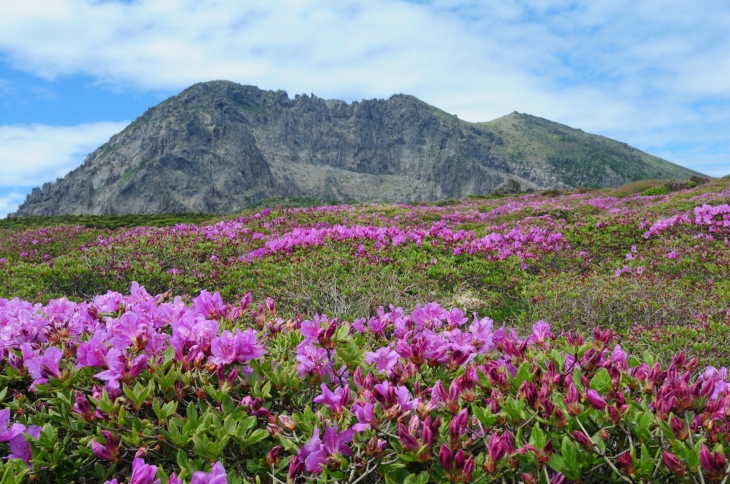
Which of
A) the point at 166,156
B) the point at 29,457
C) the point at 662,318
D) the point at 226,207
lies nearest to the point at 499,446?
the point at 29,457

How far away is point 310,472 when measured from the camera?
178cm

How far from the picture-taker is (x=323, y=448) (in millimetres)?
1696

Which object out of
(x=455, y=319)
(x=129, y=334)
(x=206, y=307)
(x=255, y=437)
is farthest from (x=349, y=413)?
(x=206, y=307)

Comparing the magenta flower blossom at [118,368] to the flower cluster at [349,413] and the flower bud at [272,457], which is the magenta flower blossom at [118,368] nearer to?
the flower cluster at [349,413]

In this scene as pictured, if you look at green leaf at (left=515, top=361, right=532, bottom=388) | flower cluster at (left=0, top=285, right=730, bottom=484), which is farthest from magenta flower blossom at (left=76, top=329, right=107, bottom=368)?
green leaf at (left=515, top=361, right=532, bottom=388)

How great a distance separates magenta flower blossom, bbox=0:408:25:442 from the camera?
72.5 inches

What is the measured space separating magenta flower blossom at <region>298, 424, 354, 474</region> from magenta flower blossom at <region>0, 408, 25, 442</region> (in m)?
1.29

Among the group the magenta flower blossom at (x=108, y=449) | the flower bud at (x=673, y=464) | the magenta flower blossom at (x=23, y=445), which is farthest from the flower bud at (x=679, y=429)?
the magenta flower blossom at (x=23, y=445)

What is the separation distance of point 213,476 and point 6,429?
1137 mm

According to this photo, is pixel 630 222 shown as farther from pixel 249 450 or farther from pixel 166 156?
pixel 166 156

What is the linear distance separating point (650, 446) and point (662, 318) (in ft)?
15.6

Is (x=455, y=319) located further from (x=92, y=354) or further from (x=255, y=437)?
(x=92, y=354)

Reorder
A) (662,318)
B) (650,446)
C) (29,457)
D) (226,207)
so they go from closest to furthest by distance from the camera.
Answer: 1. (650,446)
2. (29,457)
3. (662,318)
4. (226,207)

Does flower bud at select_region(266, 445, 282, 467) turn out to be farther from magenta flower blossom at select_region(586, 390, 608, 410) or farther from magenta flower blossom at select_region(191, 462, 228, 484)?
magenta flower blossom at select_region(586, 390, 608, 410)
